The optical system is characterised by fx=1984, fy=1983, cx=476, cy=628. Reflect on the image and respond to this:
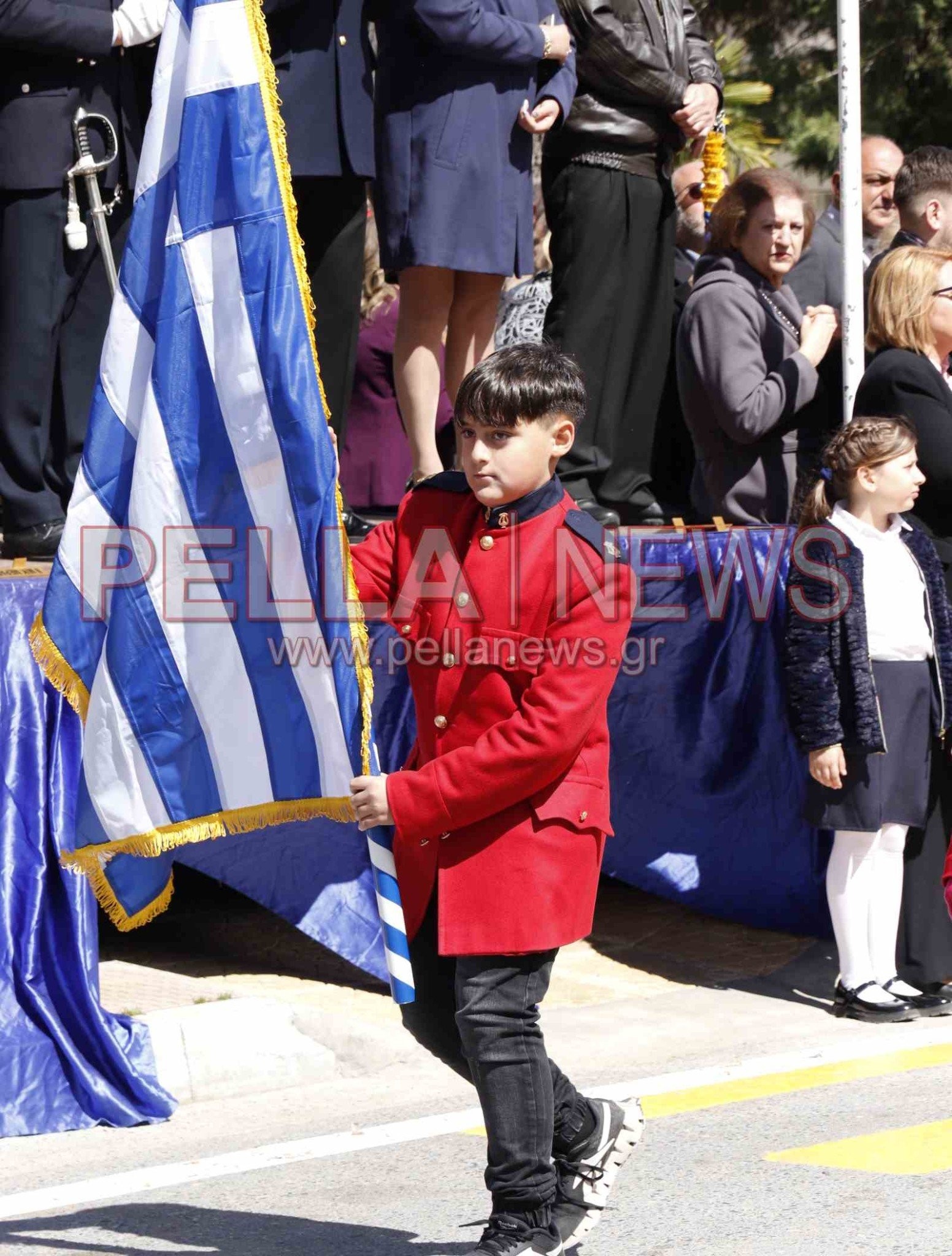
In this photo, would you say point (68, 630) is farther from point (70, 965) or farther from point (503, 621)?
point (70, 965)

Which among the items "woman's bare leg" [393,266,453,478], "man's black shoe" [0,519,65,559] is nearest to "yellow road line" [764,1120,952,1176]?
"woman's bare leg" [393,266,453,478]

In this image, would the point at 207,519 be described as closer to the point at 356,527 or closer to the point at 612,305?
the point at 356,527

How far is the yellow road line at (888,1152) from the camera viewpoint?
4312 millimetres

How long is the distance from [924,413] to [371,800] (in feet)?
10.7

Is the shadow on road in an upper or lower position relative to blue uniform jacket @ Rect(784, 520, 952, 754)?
lower

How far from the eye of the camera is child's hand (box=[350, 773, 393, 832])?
3535 mm

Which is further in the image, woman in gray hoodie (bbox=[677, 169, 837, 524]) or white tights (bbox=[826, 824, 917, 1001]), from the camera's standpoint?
woman in gray hoodie (bbox=[677, 169, 837, 524])

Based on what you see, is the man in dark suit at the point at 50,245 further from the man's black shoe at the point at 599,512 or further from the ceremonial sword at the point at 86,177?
the man's black shoe at the point at 599,512

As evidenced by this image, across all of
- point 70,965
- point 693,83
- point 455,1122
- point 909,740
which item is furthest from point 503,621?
point 693,83

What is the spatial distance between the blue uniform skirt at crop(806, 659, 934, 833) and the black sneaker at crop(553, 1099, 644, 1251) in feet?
7.63

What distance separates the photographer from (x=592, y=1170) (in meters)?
3.73

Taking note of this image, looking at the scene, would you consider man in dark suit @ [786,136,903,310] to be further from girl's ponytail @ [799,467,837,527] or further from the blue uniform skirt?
the blue uniform skirt

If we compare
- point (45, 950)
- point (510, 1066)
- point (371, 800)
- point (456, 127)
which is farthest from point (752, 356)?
point (510, 1066)

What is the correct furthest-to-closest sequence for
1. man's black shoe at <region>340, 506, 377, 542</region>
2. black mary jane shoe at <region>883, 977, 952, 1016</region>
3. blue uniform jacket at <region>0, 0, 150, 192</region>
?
man's black shoe at <region>340, 506, 377, 542</region> → black mary jane shoe at <region>883, 977, 952, 1016</region> → blue uniform jacket at <region>0, 0, 150, 192</region>
